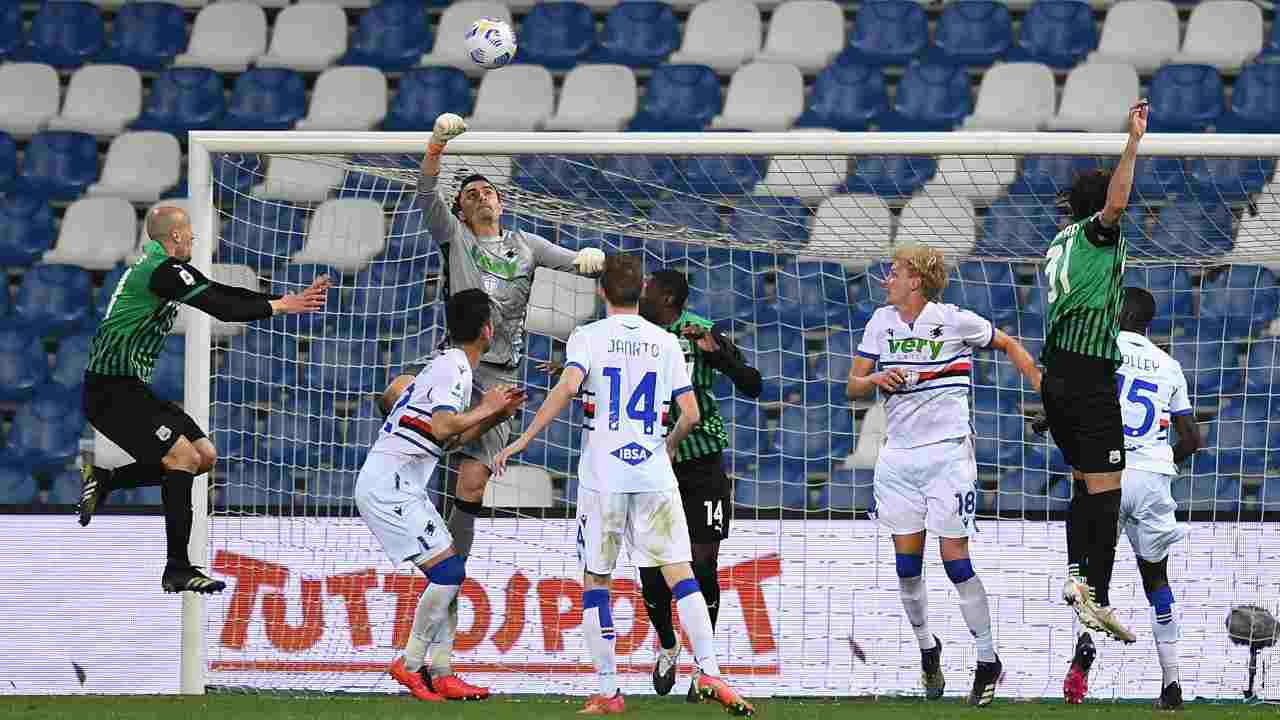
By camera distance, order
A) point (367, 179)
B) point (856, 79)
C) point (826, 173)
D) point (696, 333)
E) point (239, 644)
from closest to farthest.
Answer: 1. point (696, 333)
2. point (239, 644)
3. point (826, 173)
4. point (367, 179)
5. point (856, 79)

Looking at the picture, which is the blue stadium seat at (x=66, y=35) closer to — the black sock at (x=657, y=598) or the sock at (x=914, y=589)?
the black sock at (x=657, y=598)

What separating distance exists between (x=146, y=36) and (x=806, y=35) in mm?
5721

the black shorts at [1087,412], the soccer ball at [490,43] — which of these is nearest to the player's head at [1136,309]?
the black shorts at [1087,412]

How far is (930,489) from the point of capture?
25.5ft

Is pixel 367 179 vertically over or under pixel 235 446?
over

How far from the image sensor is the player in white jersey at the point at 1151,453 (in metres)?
8.16

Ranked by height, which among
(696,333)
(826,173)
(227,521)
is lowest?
(227,521)

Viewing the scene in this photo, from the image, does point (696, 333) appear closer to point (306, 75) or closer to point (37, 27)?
point (306, 75)

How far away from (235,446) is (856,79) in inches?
235

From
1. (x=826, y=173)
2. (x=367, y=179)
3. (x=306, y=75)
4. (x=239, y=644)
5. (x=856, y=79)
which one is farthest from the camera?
(x=306, y=75)

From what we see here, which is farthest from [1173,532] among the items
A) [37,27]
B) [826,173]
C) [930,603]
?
[37,27]

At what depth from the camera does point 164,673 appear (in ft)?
30.9

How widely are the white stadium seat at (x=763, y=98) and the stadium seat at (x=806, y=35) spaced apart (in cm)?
39

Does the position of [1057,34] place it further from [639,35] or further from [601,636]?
[601,636]
